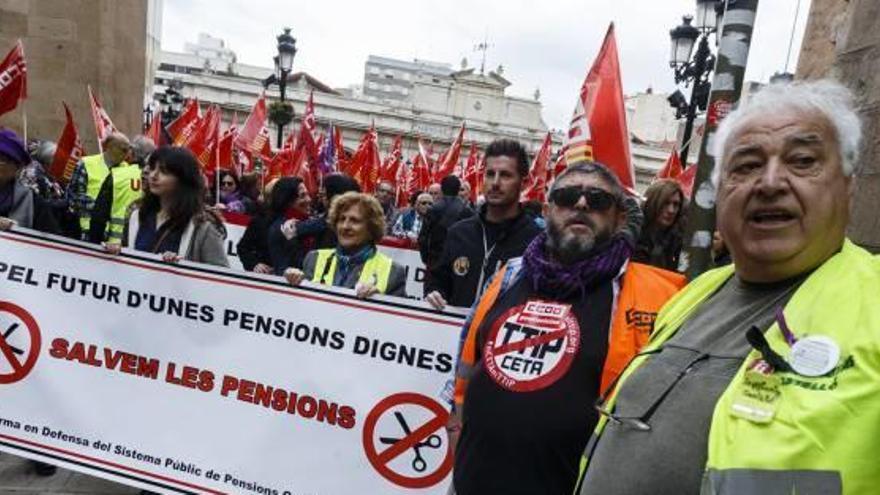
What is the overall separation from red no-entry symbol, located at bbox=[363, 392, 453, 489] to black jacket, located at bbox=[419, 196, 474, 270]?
3.28 meters

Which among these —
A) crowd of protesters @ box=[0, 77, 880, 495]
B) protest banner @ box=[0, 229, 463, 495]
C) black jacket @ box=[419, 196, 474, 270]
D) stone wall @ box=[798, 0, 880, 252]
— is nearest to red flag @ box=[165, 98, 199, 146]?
black jacket @ box=[419, 196, 474, 270]

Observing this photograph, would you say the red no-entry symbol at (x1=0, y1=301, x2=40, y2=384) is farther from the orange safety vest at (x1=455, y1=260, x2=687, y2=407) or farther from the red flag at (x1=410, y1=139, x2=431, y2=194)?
the red flag at (x1=410, y1=139, x2=431, y2=194)

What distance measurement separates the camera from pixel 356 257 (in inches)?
147

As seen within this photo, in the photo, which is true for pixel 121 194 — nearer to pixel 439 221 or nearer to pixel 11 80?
pixel 11 80

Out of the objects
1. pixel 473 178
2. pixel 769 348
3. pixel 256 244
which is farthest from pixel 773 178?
pixel 473 178

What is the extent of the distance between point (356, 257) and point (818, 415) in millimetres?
2930

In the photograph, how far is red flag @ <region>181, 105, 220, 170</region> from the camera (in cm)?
1101

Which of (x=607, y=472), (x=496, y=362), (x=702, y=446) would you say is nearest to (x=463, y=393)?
(x=496, y=362)

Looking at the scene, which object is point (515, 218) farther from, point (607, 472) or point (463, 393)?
point (607, 472)

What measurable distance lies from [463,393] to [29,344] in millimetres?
2736

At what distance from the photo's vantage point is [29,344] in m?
3.73

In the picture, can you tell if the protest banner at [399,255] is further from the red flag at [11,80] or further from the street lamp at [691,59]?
the street lamp at [691,59]

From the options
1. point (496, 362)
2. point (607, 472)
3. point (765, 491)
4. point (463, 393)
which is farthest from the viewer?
point (463, 393)

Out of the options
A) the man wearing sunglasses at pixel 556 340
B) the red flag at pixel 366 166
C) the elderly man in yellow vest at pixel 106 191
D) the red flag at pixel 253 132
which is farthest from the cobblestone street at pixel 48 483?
the red flag at pixel 366 166
